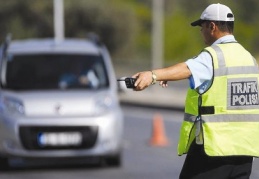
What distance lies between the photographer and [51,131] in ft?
42.9

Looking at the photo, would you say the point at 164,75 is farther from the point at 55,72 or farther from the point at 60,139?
the point at 55,72

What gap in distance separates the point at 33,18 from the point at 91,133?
142 feet

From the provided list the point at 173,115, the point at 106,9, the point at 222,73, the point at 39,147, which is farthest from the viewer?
the point at 106,9

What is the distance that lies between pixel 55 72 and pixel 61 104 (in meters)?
0.91

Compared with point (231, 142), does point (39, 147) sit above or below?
below

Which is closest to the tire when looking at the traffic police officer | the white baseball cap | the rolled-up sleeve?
the traffic police officer

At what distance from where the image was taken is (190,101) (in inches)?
254

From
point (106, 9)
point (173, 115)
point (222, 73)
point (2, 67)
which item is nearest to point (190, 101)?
point (222, 73)

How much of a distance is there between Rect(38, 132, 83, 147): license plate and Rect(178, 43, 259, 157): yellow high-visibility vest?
6685 mm

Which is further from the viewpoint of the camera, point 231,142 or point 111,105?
point 111,105

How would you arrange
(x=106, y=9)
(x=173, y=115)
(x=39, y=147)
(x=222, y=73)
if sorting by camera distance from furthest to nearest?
(x=106, y=9) < (x=173, y=115) < (x=39, y=147) < (x=222, y=73)

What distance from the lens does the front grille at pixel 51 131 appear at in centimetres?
1300

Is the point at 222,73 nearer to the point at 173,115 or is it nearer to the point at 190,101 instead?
the point at 190,101

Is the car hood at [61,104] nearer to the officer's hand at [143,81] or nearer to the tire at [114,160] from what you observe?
the tire at [114,160]
